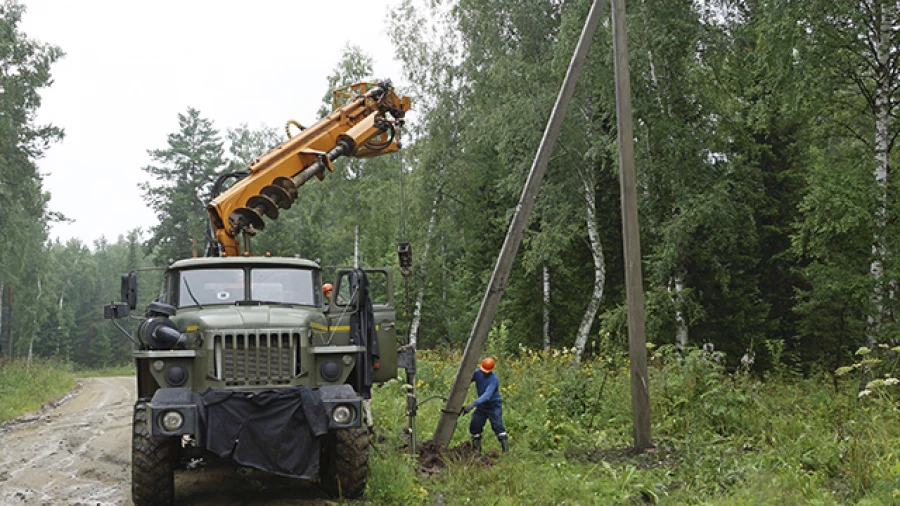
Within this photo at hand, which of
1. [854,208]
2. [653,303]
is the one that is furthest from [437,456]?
[653,303]

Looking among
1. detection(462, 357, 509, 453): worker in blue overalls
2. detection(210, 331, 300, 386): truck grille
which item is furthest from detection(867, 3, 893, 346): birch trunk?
detection(210, 331, 300, 386): truck grille

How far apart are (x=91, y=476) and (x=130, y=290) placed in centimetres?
241

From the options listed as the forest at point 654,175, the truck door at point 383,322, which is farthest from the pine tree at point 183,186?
the truck door at point 383,322

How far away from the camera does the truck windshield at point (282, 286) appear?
29.9ft

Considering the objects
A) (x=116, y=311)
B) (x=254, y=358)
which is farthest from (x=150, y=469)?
(x=116, y=311)

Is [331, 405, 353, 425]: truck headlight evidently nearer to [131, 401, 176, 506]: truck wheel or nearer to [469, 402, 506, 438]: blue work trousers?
[131, 401, 176, 506]: truck wheel

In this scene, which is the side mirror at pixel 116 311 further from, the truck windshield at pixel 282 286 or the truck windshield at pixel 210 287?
the truck windshield at pixel 282 286

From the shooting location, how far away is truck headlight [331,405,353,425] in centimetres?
752

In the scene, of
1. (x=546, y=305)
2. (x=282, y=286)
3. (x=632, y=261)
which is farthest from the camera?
(x=546, y=305)

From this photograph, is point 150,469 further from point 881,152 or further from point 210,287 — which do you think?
point 881,152

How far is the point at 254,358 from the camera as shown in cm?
798

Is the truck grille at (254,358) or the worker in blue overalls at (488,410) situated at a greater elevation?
the truck grille at (254,358)

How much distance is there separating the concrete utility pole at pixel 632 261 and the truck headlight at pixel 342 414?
3.77 meters

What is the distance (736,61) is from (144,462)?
16314mm
